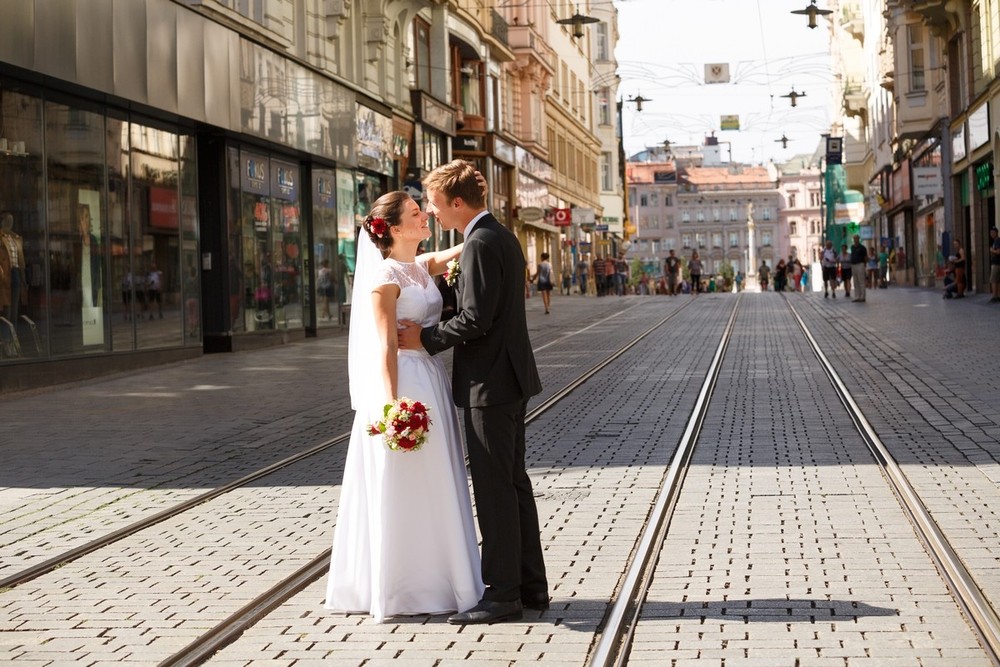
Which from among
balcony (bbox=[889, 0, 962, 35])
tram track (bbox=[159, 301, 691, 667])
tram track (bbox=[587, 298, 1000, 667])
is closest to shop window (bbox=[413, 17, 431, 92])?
balcony (bbox=[889, 0, 962, 35])

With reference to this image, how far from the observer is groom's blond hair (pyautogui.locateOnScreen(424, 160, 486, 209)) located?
19.0 ft

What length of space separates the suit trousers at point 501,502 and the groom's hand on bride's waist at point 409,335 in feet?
1.12

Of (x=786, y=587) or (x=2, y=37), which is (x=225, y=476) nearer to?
(x=786, y=587)

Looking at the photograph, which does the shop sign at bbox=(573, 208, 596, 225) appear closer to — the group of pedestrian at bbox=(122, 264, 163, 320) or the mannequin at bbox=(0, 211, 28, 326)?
the group of pedestrian at bbox=(122, 264, 163, 320)

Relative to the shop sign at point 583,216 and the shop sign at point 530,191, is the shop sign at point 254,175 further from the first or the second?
the shop sign at point 583,216

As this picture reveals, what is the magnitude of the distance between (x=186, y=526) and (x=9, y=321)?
9662 millimetres

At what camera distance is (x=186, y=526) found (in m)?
8.17

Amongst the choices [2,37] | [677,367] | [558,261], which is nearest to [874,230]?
[558,261]

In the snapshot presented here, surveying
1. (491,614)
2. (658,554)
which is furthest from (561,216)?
(491,614)

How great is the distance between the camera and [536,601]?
19.4ft

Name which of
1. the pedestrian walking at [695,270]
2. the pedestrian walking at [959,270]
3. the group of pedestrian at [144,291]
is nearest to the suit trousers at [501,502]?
the group of pedestrian at [144,291]

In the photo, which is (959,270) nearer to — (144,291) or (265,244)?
(265,244)

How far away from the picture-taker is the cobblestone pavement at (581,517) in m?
5.46

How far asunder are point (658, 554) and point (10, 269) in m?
12.1
